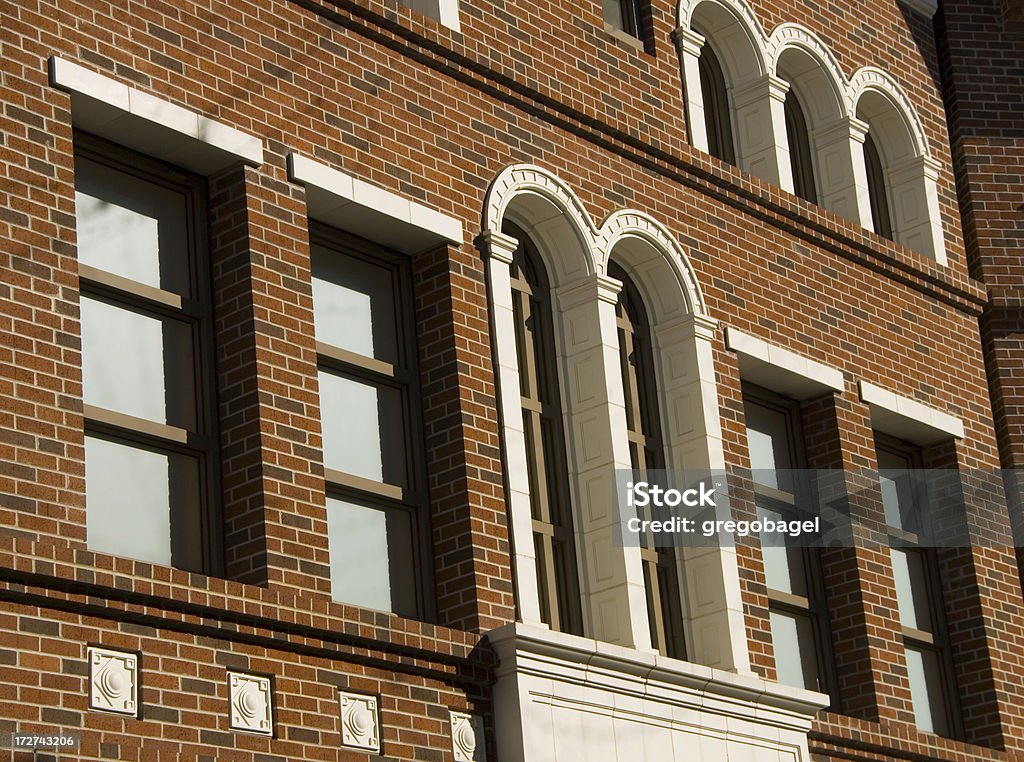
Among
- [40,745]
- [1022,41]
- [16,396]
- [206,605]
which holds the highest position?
[1022,41]

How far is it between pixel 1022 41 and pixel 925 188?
8.60 feet

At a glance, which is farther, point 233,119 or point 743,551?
point 743,551

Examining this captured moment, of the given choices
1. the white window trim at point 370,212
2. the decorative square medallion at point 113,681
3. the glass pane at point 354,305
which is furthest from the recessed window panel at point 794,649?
the decorative square medallion at point 113,681

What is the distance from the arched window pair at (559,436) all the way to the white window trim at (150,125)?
9.58 feet

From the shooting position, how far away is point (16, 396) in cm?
1041

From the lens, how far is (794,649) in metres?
16.1

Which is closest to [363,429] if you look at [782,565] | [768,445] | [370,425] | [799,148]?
[370,425]

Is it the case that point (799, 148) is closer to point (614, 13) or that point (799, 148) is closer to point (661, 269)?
point (614, 13)

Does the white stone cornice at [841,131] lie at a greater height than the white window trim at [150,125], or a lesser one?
greater

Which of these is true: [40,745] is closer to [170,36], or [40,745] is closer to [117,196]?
[117,196]

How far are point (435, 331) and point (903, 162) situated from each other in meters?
7.57

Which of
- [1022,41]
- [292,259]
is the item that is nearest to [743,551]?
[292,259]

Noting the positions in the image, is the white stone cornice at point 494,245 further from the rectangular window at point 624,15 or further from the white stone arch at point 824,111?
the white stone arch at point 824,111

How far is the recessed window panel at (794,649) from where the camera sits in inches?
624
